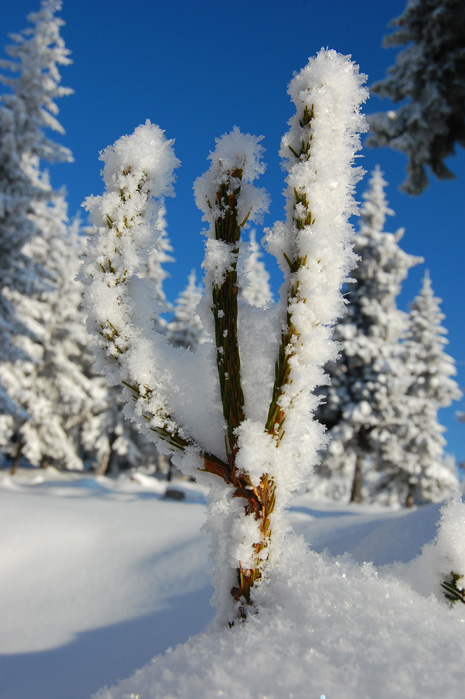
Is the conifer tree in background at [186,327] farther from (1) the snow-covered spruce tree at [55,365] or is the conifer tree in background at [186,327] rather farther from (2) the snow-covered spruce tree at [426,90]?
A: (2) the snow-covered spruce tree at [426,90]

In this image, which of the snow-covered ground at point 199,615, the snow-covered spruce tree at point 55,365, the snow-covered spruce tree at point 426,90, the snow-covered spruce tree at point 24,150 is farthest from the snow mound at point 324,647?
the snow-covered spruce tree at point 55,365

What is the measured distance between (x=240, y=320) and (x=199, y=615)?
9.53 ft

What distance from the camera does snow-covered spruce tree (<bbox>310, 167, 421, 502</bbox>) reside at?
741 inches

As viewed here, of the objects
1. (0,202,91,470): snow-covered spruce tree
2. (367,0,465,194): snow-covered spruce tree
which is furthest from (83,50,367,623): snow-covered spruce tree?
(0,202,91,470): snow-covered spruce tree

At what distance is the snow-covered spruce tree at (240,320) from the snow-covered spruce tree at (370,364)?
17595mm

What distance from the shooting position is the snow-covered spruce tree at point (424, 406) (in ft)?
71.1

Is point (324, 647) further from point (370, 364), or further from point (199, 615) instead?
point (370, 364)

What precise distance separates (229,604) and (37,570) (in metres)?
3.91

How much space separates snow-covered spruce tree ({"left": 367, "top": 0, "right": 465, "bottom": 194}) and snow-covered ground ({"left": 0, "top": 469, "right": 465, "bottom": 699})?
271 inches

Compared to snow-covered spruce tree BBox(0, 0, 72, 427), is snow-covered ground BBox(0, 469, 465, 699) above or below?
below

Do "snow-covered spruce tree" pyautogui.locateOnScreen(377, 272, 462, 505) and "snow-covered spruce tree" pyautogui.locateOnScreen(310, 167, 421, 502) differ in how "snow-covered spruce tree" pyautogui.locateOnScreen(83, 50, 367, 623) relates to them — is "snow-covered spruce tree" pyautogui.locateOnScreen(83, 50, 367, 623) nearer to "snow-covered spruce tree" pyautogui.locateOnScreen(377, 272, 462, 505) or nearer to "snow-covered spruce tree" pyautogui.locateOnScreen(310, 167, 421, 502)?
"snow-covered spruce tree" pyautogui.locateOnScreen(310, 167, 421, 502)

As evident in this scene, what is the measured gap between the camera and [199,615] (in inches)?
127

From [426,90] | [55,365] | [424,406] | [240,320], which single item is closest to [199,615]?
[240,320]

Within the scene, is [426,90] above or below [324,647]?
above
